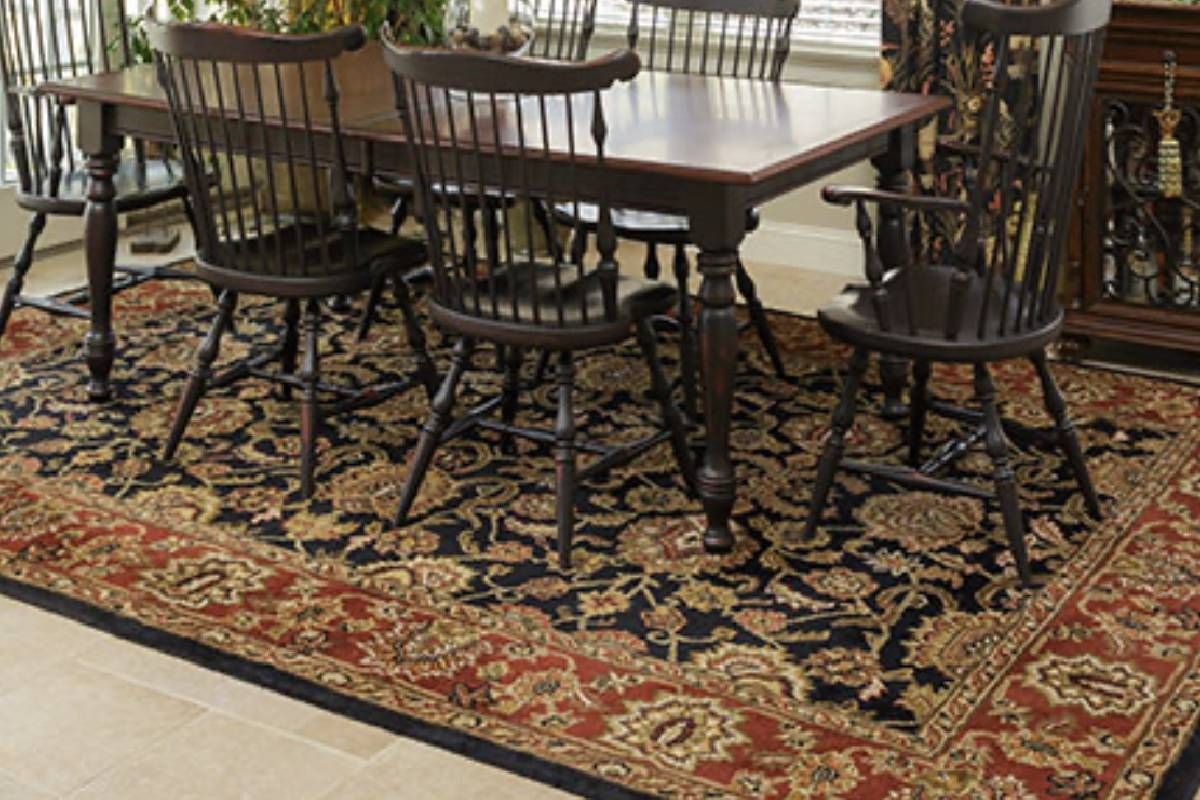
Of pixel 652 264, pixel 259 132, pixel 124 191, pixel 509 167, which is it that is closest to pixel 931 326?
pixel 509 167

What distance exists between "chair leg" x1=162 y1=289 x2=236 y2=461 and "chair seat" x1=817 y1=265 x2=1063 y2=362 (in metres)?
1.38

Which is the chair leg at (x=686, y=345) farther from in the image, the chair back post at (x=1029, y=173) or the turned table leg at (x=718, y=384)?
the chair back post at (x=1029, y=173)

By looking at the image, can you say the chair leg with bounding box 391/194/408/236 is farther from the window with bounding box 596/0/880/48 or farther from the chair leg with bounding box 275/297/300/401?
the window with bounding box 596/0/880/48

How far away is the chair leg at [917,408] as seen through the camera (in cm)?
387

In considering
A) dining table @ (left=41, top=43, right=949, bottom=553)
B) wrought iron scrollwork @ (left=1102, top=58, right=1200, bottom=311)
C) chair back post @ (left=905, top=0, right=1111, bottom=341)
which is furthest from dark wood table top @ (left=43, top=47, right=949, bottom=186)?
wrought iron scrollwork @ (left=1102, top=58, right=1200, bottom=311)

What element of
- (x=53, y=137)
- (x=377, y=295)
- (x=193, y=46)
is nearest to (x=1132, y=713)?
(x=193, y=46)

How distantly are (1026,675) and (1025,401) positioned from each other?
1.48 m

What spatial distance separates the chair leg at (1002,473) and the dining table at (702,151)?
1.59 feet

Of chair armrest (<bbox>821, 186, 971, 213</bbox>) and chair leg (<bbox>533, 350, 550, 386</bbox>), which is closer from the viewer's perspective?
chair armrest (<bbox>821, 186, 971, 213</bbox>)

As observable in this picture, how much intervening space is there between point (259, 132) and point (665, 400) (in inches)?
42.9

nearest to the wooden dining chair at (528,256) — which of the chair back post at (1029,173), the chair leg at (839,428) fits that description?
the chair leg at (839,428)

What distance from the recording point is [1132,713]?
118 inches

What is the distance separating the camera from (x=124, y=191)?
461cm

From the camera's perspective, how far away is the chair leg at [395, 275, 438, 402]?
4023 millimetres
